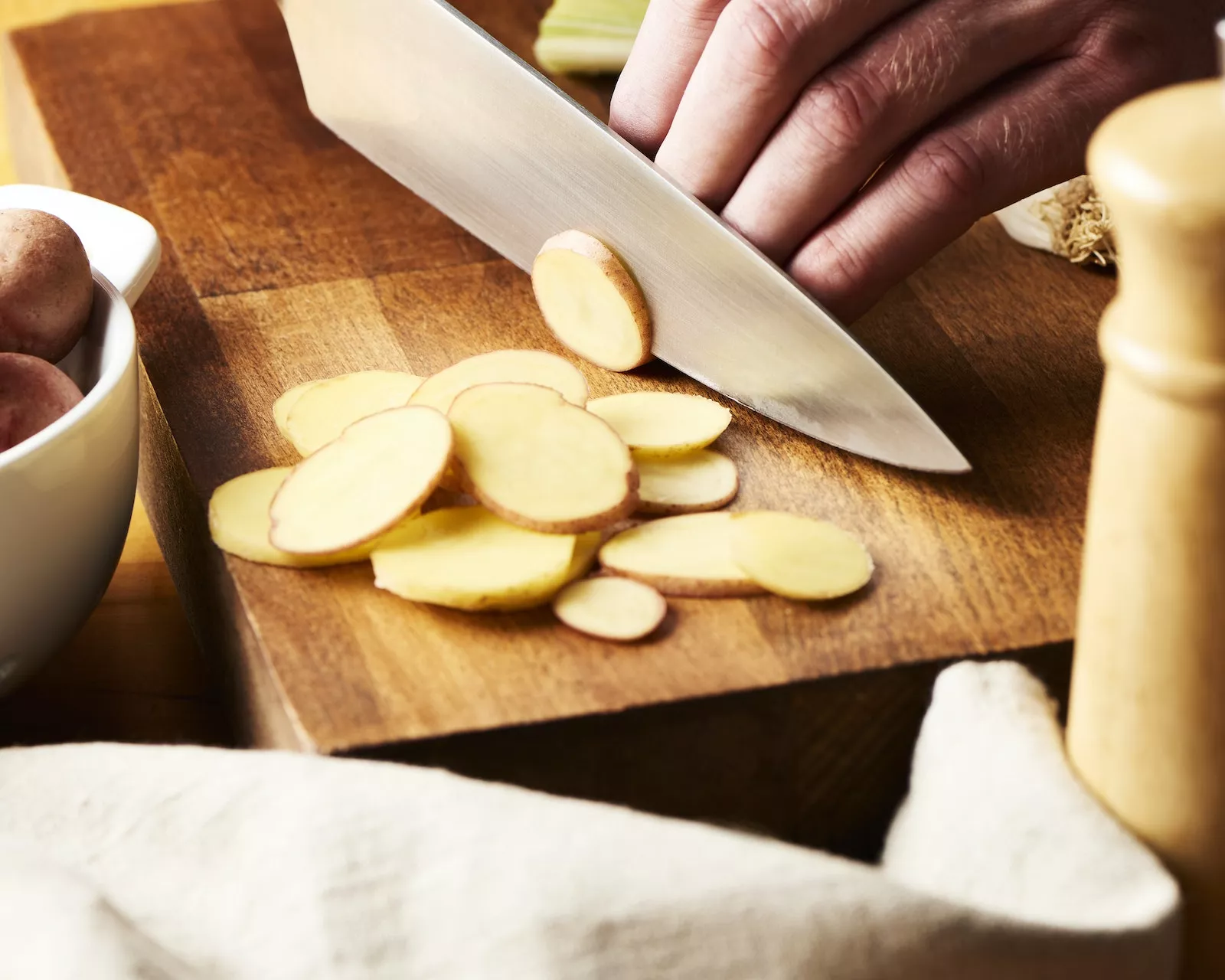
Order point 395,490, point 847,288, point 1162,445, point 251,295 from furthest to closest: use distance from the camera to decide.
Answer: point 251,295
point 847,288
point 395,490
point 1162,445

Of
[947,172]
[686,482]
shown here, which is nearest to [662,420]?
[686,482]

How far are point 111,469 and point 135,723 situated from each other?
0.17m

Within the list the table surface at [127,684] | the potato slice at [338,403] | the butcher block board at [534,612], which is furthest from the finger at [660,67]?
the table surface at [127,684]

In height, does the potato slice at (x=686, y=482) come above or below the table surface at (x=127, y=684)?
above

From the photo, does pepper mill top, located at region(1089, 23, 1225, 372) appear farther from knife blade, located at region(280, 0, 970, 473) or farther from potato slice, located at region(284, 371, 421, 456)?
potato slice, located at region(284, 371, 421, 456)

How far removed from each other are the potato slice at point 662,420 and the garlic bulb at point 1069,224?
37 cm

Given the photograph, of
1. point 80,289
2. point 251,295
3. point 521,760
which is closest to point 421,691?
point 521,760

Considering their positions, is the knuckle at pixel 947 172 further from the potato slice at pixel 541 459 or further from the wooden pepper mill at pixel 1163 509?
the wooden pepper mill at pixel 1163 509

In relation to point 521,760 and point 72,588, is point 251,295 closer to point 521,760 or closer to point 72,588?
point 72,588

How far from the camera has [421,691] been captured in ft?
2.47

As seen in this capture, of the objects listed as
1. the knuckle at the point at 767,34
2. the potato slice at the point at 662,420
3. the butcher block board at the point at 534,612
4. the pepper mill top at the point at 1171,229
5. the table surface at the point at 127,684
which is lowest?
the table surface at the point at 127,684

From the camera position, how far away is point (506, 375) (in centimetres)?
95

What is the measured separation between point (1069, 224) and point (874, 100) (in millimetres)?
267

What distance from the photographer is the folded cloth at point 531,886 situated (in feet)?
2.10
